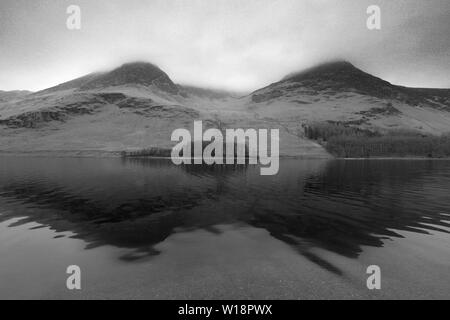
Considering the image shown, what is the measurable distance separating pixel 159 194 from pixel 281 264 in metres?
31.9

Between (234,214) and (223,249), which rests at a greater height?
(223,249)

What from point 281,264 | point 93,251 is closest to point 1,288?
point 93,251

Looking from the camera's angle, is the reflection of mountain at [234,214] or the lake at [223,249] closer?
the lake at [223,249]

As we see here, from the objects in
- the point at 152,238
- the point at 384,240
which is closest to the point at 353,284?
the point at 384,240

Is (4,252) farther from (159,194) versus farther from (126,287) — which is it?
(159,194)

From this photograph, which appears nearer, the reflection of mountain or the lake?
the lake

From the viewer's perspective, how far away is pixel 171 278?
629 inches

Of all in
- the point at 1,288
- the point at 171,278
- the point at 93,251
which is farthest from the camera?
the point at 93,251

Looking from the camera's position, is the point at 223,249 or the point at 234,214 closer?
the point at 223,249

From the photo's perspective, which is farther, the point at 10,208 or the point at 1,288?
the point at 10,208

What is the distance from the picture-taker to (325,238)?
2323 cm

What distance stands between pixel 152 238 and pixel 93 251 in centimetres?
467

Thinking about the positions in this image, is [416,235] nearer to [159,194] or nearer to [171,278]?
[171,278]
